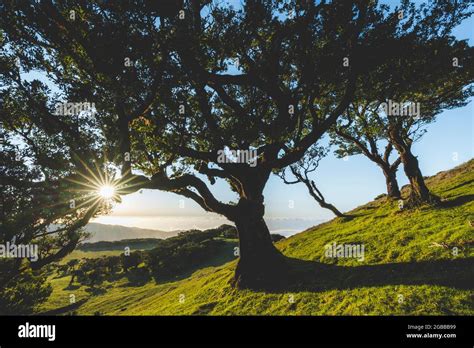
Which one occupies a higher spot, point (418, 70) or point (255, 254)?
point (418, 70)

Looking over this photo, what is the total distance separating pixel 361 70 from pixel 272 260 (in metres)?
13.6

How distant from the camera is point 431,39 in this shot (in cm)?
1794

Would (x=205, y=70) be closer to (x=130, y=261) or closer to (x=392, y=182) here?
(x=392, y=182)

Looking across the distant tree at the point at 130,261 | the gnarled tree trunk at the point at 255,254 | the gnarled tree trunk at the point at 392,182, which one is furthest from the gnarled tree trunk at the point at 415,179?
the distant tree at the point at 130,261

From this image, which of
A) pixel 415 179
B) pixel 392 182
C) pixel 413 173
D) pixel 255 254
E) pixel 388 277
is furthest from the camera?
pixel 392 182

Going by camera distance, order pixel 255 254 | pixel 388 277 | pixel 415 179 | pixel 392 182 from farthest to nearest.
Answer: pixel 392 182 → pixel 415 179 → pixel 255 254 → pixel 388 277

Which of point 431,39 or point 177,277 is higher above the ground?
point 431,39

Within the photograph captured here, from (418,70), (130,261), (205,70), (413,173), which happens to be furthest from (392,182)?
(130,261)

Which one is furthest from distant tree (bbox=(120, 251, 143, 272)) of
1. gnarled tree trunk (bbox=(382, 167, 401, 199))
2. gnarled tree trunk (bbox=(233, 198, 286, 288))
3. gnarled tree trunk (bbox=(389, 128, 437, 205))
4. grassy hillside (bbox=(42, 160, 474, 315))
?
gnarled tree trunk (bbox=(389, 128, 437, 205))

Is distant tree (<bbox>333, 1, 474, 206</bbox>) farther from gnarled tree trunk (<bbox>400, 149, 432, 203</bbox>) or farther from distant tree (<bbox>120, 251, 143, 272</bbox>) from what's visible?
distant tree (<bbox>120, 251, 143, 272</bbox>)

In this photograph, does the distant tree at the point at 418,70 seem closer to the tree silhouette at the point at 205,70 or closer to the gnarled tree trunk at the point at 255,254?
the tree silhouette at the point at 205,70

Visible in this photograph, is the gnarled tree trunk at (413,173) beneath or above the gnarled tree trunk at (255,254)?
above
